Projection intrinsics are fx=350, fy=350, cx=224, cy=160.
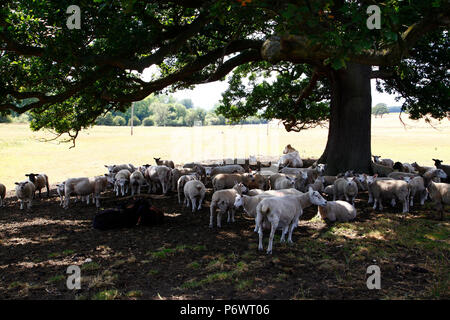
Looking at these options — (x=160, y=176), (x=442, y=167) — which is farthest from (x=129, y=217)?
(x=442, y=167)

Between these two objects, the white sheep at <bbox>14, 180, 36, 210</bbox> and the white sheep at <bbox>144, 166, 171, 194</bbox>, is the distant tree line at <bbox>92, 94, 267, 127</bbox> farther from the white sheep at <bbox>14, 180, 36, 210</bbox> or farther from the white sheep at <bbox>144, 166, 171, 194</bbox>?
the white sheep at <bbox>14, 180, 36, 210</bbox>

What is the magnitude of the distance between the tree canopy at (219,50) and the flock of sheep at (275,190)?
10.5ft

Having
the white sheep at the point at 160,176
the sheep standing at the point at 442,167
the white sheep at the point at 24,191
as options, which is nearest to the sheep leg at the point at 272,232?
the white sheep at the point at 160,176

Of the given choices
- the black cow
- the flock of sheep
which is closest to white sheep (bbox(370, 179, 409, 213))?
the flock of sheep

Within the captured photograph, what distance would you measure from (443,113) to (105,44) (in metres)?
15.6

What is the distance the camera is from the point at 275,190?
1136 centimetres

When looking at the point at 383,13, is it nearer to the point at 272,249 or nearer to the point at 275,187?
the point at 272,249

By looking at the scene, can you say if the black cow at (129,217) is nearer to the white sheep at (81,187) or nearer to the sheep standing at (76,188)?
the white sheep at (81,187)

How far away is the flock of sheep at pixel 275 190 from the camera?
28.6 ft

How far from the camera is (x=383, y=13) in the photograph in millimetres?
7027

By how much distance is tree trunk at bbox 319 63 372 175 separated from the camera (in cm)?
1516

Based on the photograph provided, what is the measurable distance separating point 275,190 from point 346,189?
2.45m

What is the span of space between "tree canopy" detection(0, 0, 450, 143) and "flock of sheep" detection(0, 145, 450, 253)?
126 inches

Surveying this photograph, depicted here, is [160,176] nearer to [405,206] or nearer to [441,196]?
[405,206]
